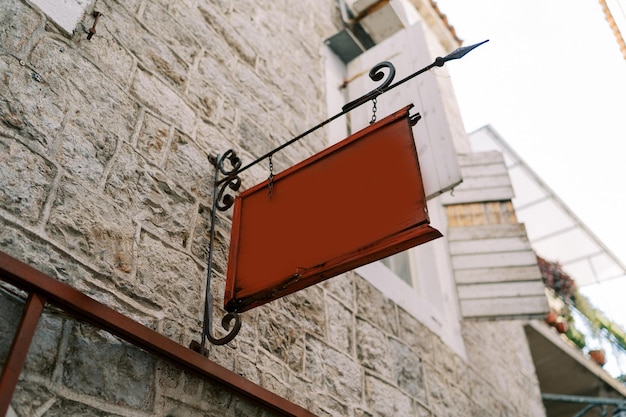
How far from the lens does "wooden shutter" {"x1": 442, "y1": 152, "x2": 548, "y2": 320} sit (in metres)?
4.36

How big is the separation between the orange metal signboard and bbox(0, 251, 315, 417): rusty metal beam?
0.26 metres

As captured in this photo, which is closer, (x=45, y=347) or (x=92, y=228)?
(x=45, y=347)

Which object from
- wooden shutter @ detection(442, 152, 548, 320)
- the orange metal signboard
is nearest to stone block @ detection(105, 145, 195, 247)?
the orange metal signboard

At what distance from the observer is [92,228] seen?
2.05m

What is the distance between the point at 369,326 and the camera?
3.43m

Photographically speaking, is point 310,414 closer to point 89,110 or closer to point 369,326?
point 369,326

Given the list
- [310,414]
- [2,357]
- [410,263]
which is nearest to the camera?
[2,357]

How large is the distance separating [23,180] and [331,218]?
110 cm

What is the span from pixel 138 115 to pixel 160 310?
92 cm

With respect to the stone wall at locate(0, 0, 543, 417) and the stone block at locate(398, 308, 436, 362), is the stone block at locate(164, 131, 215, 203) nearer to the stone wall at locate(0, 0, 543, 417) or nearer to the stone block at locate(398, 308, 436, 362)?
the stone wall at locate(0, 0, 543, 417)

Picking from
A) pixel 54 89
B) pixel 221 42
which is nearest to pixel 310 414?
pixel 54 89

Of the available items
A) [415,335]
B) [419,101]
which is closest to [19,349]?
[415,335]

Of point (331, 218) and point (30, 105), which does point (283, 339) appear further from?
point (30, 105)

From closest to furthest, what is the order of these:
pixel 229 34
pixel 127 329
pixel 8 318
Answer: pixel 8 318, pixel 127 329, pixel 229 34
